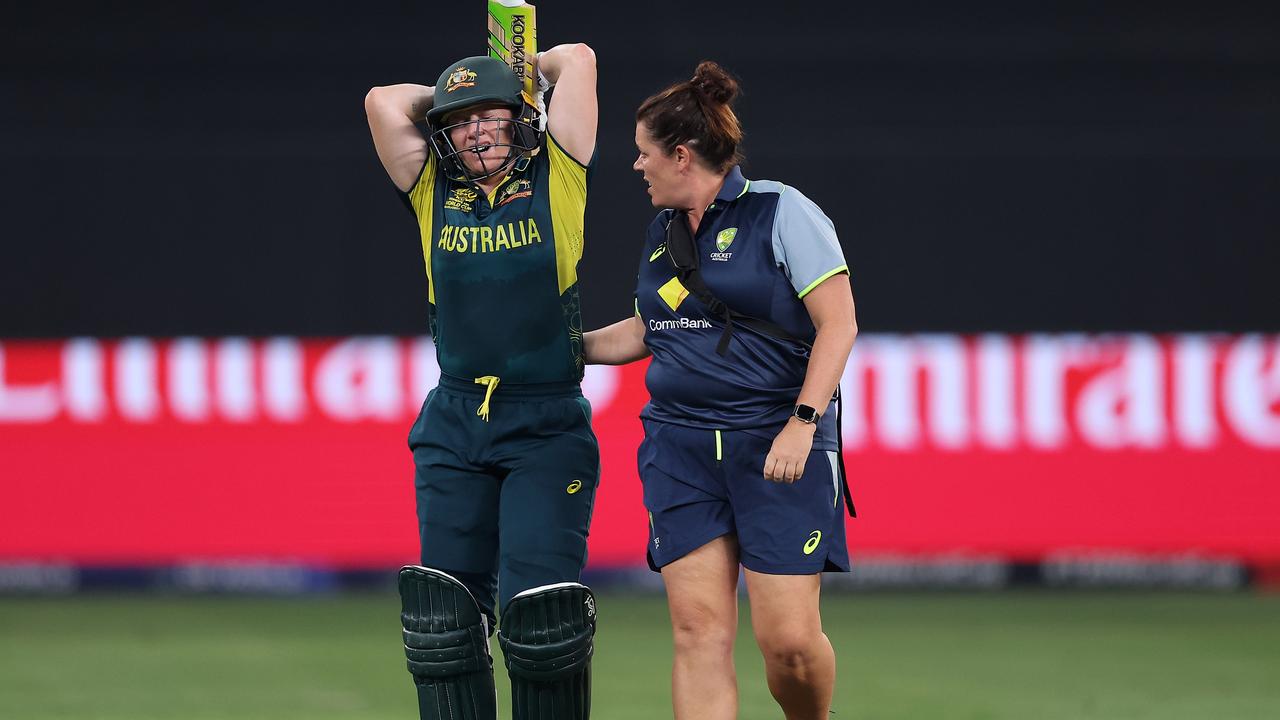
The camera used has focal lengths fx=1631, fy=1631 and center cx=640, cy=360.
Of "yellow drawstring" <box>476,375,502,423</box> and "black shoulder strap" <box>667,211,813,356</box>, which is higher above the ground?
"black shoulder strap" <box>667,211,813,356</box>

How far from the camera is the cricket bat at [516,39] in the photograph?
14.7 feet

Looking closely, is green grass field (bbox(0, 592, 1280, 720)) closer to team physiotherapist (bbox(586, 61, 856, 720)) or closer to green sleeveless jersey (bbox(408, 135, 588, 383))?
team physiotherapist (bbox(586, 61, 856, 720))

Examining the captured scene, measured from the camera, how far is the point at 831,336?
164 inches

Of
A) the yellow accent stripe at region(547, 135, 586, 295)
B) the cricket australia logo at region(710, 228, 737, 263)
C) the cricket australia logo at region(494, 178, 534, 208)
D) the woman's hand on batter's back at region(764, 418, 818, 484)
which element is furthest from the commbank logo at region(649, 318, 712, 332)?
the cricket australia logo at region(494, 178, 534, 208)

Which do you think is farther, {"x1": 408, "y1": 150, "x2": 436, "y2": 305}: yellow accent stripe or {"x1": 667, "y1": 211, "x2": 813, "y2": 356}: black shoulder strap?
{"x1": 408, "y1": 150, "x2": 436, "y2": 305}: yellow accent stripe

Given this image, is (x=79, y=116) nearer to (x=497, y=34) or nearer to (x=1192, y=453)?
(x=497, y=34)

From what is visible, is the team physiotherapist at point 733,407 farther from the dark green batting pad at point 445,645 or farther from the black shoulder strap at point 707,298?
the dark green batting pad at point 445,645

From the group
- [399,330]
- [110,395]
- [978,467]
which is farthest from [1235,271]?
[110,395]

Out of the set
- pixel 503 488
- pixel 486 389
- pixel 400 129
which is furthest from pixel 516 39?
pixel 503 488

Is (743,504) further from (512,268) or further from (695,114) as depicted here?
(695,114)

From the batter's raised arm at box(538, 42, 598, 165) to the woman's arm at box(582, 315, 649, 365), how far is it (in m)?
0.54

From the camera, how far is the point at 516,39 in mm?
4488

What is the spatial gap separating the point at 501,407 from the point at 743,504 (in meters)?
0.69

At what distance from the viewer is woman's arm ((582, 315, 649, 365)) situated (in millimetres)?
4613
